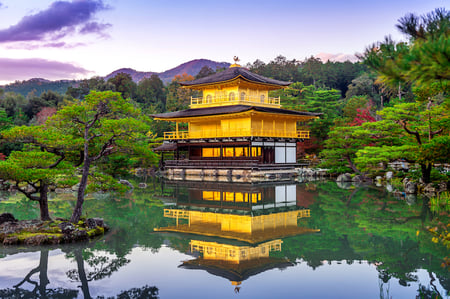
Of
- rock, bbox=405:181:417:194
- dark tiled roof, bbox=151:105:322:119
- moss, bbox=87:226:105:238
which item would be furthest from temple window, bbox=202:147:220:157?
moss, bbox=87:226:105:238

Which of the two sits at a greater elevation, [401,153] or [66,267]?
[401,153]

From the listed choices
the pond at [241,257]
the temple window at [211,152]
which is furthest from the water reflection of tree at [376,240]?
the temple window at [211,152]

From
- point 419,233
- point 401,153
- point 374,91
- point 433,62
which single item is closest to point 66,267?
point 433,62

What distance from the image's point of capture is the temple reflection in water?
8695mm

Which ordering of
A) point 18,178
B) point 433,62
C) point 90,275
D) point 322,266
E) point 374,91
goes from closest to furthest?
point 433,62 → point 90,275 → point 322,266 → point 18,178 → point 374,91

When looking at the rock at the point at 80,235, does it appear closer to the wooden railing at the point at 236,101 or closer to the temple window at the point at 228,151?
the temple window at the point at 228,151

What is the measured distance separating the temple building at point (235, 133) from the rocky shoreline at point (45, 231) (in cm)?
1937

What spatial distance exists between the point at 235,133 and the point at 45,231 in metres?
24.2

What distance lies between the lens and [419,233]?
1156 centimetres

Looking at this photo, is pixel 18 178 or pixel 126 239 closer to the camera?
pixel 18 178

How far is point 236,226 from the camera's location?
13.0 meters

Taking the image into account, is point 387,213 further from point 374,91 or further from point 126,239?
point 374,91

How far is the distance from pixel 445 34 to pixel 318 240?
713 cm

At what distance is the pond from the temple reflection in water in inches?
1.4
